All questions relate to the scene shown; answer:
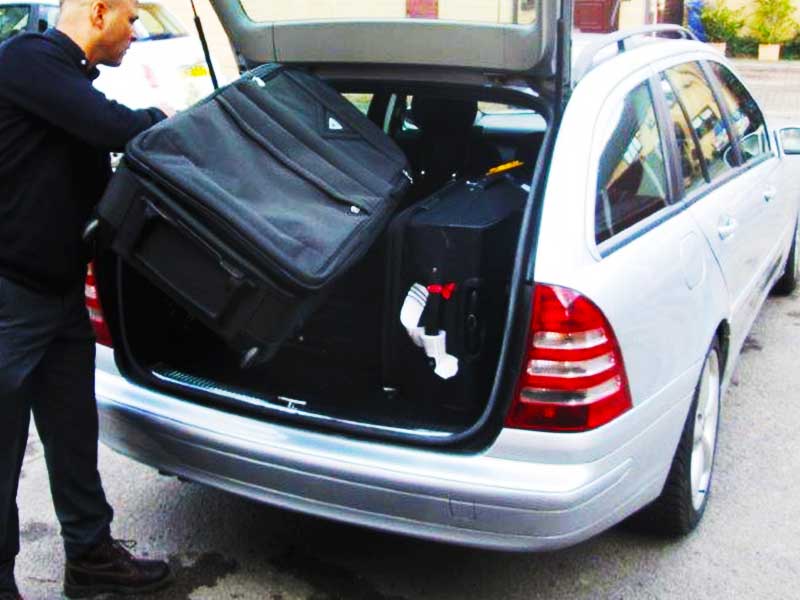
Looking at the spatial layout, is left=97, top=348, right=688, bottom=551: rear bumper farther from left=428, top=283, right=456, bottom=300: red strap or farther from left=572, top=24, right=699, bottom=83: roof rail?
left=572, top=24, right=699, bottom=83: roof rail

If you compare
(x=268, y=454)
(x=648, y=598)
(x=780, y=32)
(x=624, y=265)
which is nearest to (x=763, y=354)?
(x=648, y=598)

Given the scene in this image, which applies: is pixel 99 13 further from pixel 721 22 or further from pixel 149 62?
pixel 721 22

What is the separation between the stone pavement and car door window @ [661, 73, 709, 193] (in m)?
9.43

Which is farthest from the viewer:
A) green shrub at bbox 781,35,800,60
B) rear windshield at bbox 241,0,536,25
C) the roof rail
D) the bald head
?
green shrub at bbox 781,35,800,60

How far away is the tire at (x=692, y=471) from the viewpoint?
3016mm

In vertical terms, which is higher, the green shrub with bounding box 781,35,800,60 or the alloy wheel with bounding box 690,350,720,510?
the alloy wheel with bounding box 690,350,720,510

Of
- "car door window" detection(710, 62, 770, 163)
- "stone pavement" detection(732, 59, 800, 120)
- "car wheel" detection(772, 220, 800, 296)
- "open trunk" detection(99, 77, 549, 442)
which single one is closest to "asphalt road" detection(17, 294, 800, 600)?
"open trunk" detection(99, 77, 549, 442)

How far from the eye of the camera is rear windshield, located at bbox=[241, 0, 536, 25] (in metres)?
2.78

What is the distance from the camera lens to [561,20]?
262 centimetres

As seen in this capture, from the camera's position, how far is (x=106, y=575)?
2922mm

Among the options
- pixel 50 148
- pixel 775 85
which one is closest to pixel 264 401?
pixel 50 148

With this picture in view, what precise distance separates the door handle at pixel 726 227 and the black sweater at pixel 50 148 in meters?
1.82

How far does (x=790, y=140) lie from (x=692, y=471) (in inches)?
87.0

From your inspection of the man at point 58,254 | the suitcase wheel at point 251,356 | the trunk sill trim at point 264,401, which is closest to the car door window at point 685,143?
the trunk sill trim at point 264,401
